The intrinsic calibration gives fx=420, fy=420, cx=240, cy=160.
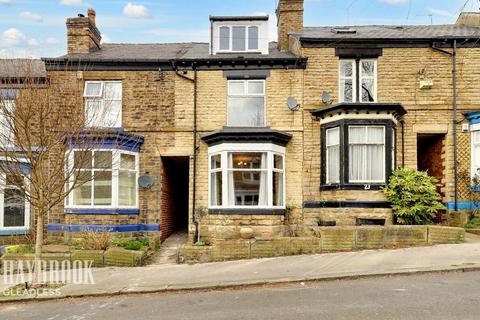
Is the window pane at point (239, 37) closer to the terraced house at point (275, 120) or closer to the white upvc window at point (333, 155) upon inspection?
the terraced house at point (275, 120)

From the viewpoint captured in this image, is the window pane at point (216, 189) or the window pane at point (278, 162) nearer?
the window pane at point (216, 189)

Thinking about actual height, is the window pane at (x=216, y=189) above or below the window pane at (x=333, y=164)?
below

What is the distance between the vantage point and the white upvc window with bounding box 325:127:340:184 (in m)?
14.3

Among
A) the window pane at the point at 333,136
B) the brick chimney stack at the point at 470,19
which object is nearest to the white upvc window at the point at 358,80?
the window pane at the point at 333,136

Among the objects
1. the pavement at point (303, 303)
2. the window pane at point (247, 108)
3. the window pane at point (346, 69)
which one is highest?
the window pane at point (346, 69)

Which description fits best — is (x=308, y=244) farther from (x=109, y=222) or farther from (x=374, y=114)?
(x=109, y=222)

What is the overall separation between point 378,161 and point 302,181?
8.66ft

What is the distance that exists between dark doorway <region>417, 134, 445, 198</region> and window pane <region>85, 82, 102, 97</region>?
11710mm

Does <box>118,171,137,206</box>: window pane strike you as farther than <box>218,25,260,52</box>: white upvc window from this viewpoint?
No

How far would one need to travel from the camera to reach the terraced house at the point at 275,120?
560 inches

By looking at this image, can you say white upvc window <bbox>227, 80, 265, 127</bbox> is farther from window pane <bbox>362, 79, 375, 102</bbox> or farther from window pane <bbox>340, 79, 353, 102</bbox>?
window pane <bbox>362, 79, 375, 102</bbox>

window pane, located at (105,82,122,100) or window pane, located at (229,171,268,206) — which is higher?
window pane, located at (105,82,122,100)

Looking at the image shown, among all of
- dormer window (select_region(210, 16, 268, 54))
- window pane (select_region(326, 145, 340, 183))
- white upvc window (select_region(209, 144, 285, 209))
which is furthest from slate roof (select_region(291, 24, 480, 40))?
white upvc window (select_region(209, 144, 285, 209))

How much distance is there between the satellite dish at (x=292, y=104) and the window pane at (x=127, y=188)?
19.6 feet
